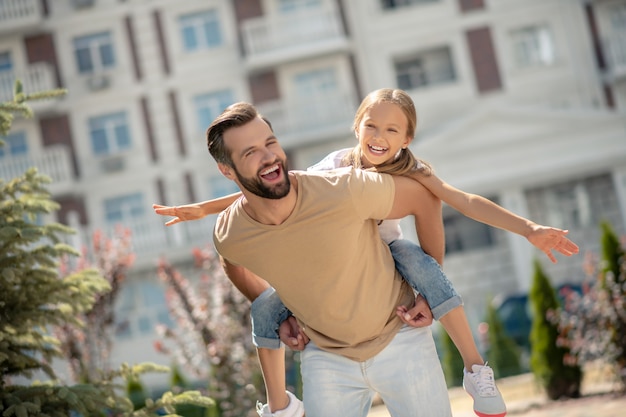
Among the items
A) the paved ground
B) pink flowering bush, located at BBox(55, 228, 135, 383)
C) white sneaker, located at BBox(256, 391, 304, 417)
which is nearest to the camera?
white sneaker, located at BBox(256, 391, 304, 417)

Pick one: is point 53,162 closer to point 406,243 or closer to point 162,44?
point 162,44

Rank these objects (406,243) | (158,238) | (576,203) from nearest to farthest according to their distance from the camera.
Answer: (406,243) < (576,203) < (158,238)

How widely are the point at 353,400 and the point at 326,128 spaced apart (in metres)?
22.5

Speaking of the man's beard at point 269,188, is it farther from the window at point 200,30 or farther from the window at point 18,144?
the window at point 18,144

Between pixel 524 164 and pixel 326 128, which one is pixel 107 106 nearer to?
pixel 326 128

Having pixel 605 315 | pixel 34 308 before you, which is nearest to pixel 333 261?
pixel 34 308

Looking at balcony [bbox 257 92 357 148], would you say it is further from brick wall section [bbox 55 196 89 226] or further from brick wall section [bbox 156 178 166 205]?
brick wall section [bbox 55 196 89 226]

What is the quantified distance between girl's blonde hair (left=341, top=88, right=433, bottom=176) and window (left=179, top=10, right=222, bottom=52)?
934 inches

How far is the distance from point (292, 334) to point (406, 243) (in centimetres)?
61

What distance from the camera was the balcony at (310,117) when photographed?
1038 inches

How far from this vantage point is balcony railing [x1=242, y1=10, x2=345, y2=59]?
26516mm

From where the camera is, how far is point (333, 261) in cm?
390

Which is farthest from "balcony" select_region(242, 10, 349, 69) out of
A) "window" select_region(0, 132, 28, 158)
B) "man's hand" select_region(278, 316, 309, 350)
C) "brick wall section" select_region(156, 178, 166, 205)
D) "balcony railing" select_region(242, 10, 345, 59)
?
"man's hand" select_region(278, 316, 309, 350)

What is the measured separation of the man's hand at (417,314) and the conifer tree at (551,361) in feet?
27.7
